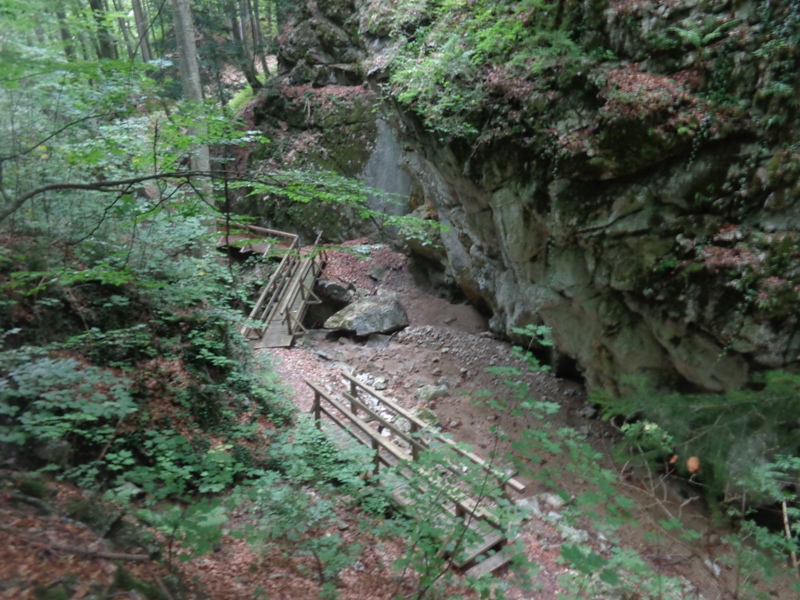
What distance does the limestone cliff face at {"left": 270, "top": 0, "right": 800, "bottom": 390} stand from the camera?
5.46 meters

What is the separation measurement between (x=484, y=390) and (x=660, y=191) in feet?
12.2

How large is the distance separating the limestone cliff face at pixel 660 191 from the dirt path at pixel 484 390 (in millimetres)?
1555

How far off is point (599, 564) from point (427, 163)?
936 centimetres

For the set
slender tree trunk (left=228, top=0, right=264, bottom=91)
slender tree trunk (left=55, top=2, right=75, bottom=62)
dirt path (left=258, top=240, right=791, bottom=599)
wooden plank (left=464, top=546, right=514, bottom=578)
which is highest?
slender tree trunk (left=228, top=0, right=264, bottom=91)

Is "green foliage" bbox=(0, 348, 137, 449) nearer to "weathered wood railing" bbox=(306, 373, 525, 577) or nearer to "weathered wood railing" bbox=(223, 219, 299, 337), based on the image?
"weathered wood railing" bbox=(306, 373, 525, 577)

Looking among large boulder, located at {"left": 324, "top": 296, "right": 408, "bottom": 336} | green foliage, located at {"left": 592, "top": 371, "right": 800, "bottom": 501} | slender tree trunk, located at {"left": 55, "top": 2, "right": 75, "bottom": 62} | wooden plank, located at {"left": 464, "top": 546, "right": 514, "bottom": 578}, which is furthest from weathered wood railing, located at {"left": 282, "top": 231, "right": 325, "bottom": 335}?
green foliage, located at {"left": 592, "top": 371, "right": 800, "bottom": 501}

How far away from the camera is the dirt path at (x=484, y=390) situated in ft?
19.9

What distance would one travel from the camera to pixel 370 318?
40.2 ft

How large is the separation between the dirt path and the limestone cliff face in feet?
5.10

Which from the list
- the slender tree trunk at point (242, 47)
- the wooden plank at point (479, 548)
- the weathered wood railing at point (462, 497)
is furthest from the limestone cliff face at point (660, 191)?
the slender tree trunk at point (242, 47)

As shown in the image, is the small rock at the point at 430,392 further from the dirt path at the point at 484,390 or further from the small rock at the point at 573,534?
the small rock at the point at 573,534

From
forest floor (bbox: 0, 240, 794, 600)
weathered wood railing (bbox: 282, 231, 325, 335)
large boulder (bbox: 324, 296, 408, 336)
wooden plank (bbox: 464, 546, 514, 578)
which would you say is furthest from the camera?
large boulder (bbox: 324, 296, 408, 336)

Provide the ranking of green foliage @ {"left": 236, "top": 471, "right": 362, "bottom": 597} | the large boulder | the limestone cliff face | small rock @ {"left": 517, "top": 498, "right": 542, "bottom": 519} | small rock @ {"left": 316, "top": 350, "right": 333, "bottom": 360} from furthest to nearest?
the large boulder → small rock @ {"left": 316, "top": 350, "right": 333, "bottom": 360} → small rock @ {"left": 517, "top": 498, "right": 542, "bottom": 519} → the limestone cliff face → green foliage @ {"left": 236, "top": 471, "right": 362, "bottom": 597}

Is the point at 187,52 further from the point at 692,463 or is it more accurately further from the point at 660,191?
the point at 692,463
